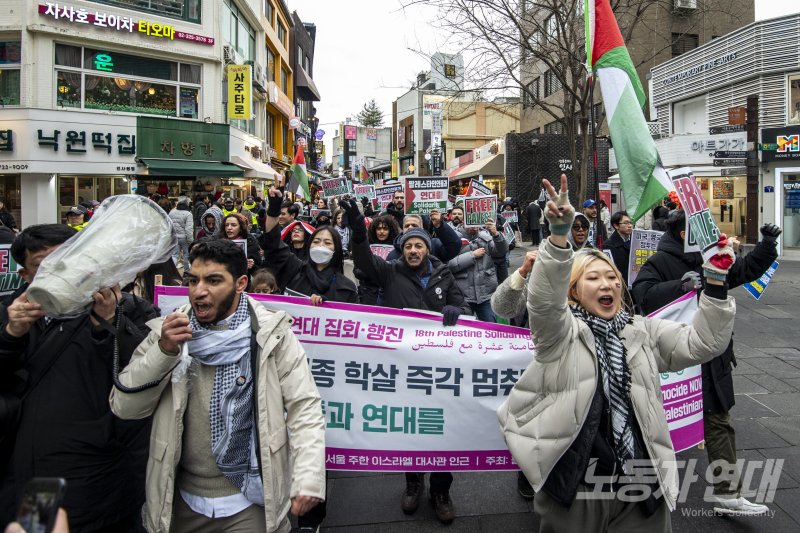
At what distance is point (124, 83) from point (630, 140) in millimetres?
23574

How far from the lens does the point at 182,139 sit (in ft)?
77.0

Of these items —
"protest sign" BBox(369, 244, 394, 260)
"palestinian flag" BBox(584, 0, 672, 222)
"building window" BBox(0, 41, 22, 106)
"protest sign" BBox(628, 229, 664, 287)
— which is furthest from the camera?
"building window" BBox(0, 41, 22, 106)

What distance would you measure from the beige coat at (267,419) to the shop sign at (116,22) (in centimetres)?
2285

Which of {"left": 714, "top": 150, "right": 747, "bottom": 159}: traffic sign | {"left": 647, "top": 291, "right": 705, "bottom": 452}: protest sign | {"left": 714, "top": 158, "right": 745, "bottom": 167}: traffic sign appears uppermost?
{"left": 714, "top": 150, "right": 747, "bottom": 159}: traffic sign

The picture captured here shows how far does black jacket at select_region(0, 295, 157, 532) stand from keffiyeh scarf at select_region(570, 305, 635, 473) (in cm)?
200

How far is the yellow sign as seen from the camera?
24.3 m

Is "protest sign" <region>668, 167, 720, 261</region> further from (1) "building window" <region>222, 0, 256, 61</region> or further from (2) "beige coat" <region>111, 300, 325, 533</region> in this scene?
(1) "building window" <region>222, 0, 256, 61</region>

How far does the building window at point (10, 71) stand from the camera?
20.2m

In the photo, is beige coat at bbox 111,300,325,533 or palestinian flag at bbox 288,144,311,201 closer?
beige coat at bbox 111,300,325,533

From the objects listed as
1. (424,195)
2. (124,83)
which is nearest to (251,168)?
(124,83)

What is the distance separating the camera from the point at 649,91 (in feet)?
93.7

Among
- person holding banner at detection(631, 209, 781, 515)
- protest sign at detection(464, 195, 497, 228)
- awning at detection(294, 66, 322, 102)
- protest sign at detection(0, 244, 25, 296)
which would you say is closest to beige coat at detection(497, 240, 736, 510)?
person holding banner at detection(631, 209, 781, 515)

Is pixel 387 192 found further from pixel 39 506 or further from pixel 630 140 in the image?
pixel 39 506

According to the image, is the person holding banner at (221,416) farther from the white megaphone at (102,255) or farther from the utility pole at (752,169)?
the utility pole at (752,169)
